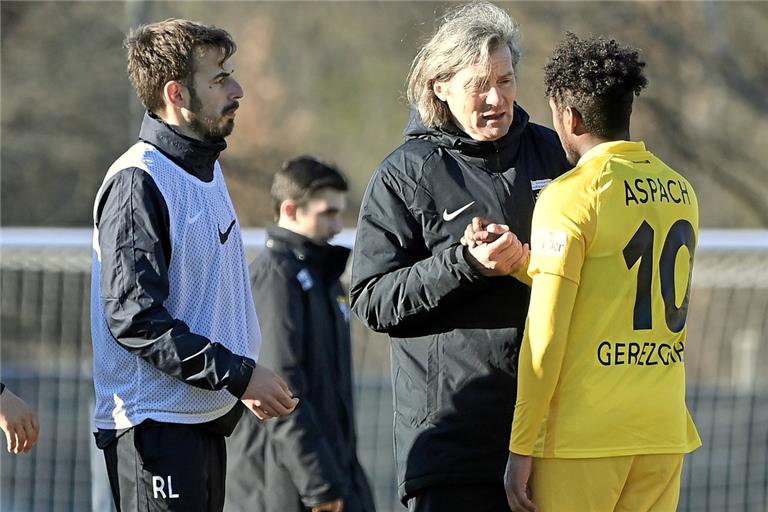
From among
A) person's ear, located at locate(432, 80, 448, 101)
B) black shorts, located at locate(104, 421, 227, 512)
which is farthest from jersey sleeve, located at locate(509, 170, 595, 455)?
black shorts, located at locate(104, 421, 227, 512)

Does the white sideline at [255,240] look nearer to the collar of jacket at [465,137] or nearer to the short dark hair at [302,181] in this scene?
the short dark hair at [302,181]

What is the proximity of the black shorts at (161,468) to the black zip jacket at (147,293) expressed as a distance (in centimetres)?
21

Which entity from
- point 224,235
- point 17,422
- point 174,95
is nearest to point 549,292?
point 224,235

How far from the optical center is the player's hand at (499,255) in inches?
137

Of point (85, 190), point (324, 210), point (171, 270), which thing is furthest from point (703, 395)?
point (85, 190)

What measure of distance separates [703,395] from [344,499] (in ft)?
12.0

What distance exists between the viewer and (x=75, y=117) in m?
20.0

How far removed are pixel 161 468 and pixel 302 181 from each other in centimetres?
196

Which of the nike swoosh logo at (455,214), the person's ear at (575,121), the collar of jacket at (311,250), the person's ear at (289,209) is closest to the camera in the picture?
the person's ear at (575,121)

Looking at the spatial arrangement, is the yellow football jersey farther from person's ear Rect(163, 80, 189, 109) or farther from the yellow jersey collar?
person's ear Rect(163, 80, 189, 109)

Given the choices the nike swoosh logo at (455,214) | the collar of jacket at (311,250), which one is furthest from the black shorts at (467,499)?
the collar of jacket at (311,250)

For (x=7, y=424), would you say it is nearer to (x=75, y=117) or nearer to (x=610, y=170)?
(x=610, y=170)

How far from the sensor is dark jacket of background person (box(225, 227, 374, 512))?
4.79 m

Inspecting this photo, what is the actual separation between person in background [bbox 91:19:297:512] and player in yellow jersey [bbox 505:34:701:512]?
2.51 ft
